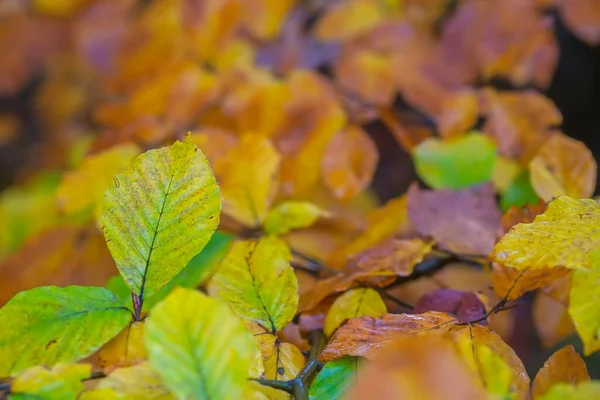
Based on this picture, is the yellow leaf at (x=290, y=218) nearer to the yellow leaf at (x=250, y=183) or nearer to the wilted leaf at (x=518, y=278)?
the yellow leaf at (x=250, y=183)

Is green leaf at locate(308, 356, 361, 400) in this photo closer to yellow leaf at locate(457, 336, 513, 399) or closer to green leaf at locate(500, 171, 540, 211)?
yellow leaf at locate(457, 336, 513, 399)

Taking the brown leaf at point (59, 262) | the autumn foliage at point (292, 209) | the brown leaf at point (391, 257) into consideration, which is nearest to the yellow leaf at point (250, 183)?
the autumn foliage at point (292, 209)

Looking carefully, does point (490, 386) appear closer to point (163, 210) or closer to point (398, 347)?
point (398, 347)

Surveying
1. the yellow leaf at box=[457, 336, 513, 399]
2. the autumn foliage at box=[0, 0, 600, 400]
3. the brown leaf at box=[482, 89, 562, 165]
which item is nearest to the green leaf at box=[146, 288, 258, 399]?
the autumn foliage at box=[0, 0, 600, 400]

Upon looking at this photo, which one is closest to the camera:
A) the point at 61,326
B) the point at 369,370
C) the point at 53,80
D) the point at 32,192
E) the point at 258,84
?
the point at 369,370

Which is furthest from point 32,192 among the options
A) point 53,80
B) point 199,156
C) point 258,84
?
point 199,156

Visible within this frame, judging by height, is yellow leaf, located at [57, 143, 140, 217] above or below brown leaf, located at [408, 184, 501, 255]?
above
